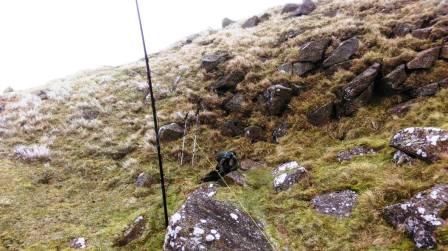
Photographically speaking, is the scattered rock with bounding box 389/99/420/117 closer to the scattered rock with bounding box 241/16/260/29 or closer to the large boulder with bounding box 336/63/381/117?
the large boulder with bounding box 336/63/381/117

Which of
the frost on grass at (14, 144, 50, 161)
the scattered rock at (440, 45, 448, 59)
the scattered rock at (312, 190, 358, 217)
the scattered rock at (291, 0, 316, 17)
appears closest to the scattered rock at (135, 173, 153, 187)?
the frost on grass at (14, 144, 50, 161)

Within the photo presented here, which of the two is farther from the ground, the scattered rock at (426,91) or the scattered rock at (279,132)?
the scattered rock at (426,91)

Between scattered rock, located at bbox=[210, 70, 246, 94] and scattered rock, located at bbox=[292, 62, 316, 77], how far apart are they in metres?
2.86

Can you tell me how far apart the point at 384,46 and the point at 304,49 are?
3.88m

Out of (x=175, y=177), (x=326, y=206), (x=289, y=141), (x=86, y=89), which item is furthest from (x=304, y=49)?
(x=86, y=89)

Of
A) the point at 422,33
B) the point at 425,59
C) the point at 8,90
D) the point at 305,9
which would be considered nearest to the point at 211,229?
the point at 425,59

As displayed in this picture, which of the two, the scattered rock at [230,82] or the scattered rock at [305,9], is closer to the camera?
Result: the scattered rock at [230,82]

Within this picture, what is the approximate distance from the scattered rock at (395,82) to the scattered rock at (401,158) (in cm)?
418

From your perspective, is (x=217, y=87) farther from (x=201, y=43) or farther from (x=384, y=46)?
(x=201, y=43)

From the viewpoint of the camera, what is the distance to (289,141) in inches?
567

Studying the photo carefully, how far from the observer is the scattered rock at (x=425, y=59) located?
14.4 metres

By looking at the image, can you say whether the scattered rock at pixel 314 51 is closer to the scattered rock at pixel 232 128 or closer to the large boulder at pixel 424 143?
the scattered rock at pixel 232 128

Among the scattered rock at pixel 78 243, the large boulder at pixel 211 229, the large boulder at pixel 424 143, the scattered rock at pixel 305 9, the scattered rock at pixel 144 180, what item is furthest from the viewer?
the scattered rock at pixel 305 9

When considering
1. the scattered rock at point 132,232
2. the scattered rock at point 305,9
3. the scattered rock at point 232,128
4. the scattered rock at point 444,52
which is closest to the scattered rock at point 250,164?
the scattered rock at point 232,128
